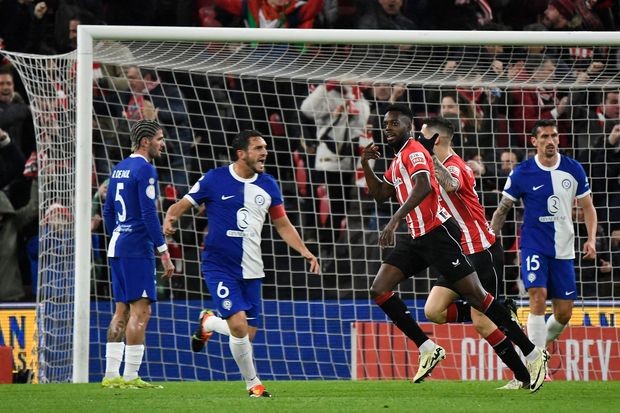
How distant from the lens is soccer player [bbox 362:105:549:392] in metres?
9.69

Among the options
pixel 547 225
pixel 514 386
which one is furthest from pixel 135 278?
pixel 547 225

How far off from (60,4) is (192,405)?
8873 mm

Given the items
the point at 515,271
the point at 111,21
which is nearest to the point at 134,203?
the point at 515,271

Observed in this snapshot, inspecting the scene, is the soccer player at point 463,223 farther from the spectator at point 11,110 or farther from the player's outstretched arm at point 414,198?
the spectator at point 11,110

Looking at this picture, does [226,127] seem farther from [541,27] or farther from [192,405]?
[192,405]

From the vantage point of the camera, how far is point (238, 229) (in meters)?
9.92

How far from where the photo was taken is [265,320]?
13.9 meters

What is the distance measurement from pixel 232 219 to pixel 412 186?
1459 mm

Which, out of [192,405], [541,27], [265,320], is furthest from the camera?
[541,27]

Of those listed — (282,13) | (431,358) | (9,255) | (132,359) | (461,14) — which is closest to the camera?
(431,358)

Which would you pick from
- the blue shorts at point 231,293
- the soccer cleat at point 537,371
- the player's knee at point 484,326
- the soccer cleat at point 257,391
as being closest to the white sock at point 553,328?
the player's knee at point 484,326

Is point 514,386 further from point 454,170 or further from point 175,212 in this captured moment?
point 175,212

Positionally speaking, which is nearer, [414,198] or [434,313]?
[414,198]

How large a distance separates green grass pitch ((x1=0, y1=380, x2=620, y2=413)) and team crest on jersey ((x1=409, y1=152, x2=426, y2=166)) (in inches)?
71.3
